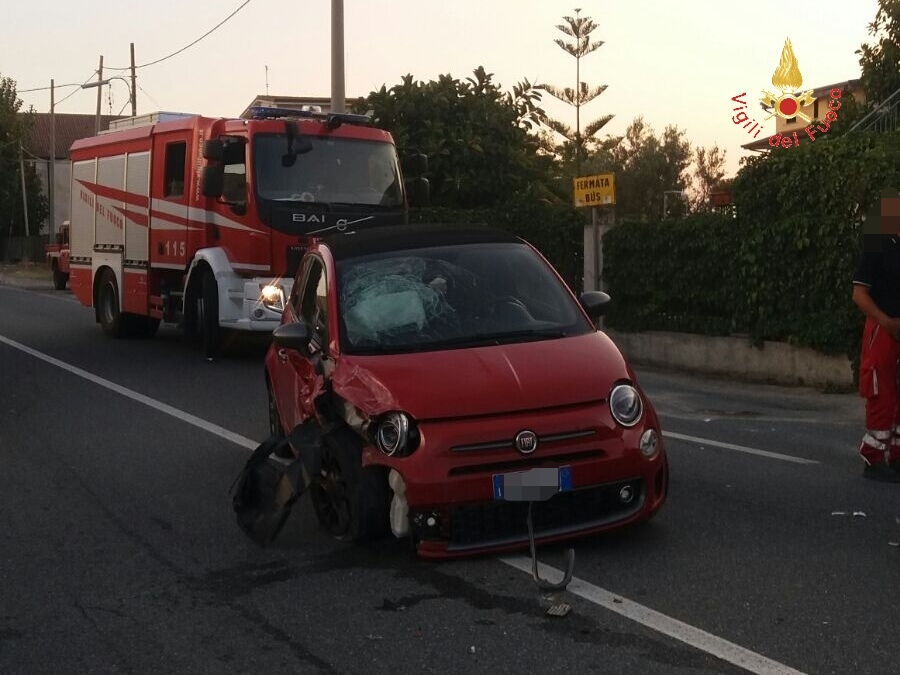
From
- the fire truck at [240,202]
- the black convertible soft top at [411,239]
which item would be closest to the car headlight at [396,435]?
the black convertible soft top at [411,239]

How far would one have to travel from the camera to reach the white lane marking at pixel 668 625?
14.3 feet

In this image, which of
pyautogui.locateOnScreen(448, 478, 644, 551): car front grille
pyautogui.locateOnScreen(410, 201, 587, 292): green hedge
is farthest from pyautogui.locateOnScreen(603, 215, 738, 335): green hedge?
pyautogui.locateOnScreen(448, 478, 644, 551): car front grille

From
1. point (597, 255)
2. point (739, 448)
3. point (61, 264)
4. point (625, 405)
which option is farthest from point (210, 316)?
point (61, 264)

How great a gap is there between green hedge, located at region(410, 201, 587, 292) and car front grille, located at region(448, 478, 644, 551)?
38.7 feet

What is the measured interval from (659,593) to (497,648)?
0.94m

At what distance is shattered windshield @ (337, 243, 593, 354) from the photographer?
21.0 ft

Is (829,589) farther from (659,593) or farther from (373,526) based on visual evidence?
(373,526)

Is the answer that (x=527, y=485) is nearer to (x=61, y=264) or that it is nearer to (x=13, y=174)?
(x=61, y=264)

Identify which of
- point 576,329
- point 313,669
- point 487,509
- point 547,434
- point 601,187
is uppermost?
point 601,187

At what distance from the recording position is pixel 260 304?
14.5 m

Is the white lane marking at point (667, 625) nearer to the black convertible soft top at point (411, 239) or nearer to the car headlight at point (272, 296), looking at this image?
the black convertible soft top at point (411, 239)

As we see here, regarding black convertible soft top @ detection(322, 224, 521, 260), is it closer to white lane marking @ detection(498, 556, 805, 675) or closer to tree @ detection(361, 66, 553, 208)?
white lane marking @ detection(498, 556, 805, 675)

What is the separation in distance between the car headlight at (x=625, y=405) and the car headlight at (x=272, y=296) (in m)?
9.09

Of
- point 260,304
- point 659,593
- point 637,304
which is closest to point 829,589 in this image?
point 659,593
